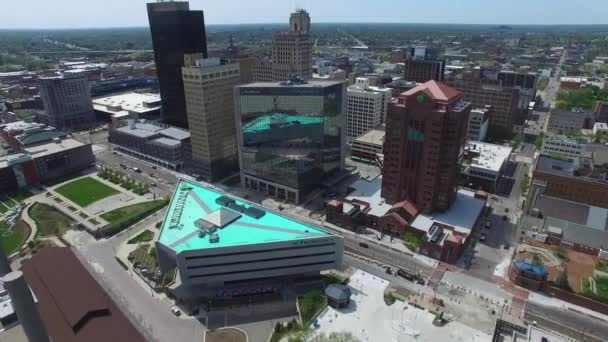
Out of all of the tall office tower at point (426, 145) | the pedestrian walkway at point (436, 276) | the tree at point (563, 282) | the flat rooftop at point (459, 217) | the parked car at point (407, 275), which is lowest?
the pedestrian walkway at point (436, 276)

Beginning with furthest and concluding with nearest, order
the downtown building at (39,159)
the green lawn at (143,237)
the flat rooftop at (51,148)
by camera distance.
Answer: the flat rooftop at (51,148) < the downtown building at (39,159) < the green lawn at (143,237)

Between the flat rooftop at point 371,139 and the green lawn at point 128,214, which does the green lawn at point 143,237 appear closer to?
the green lawn at point 128,214

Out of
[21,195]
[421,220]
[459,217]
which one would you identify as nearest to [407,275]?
[421,220]

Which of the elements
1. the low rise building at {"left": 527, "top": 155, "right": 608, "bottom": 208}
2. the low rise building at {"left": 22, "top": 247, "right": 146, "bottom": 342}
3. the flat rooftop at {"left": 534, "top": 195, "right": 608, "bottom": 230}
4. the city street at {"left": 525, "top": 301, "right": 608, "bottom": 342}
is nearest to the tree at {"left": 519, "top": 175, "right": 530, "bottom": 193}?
the low rise building at {"left": 527, "top": 155, "right": 608, "bottom": 208}

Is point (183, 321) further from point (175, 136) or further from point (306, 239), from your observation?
point (175, 136)

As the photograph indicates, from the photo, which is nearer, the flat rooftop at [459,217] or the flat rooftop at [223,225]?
the flat rooftop at [223,225]

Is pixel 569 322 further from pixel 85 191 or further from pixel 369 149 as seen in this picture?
pixel 85 191

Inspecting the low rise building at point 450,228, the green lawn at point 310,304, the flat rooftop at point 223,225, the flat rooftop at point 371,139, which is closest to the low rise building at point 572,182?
the low rise building at point 450,228

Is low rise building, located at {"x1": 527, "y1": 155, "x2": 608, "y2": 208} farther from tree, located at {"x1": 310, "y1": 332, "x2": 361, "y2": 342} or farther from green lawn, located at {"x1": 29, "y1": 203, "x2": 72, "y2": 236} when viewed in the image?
green lawn, located at {"x1": 29, "y1": 203, "x2": 72, "y2": 236}
